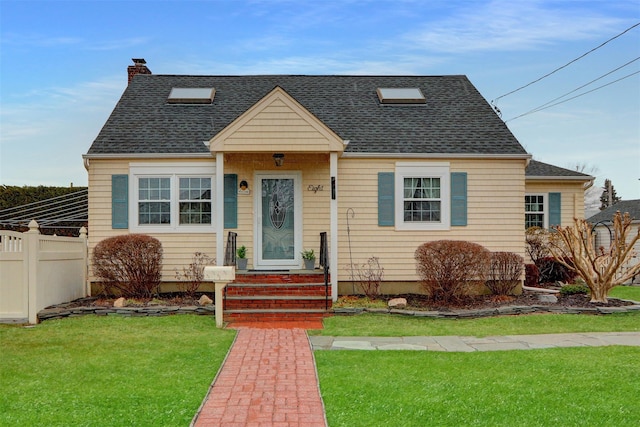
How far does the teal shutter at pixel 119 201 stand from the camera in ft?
44.6

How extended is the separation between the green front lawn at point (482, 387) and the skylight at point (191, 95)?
9.75 m

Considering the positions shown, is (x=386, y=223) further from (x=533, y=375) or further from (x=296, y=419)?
(x=296, y=419)

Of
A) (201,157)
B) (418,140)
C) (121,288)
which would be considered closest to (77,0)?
(201,157)

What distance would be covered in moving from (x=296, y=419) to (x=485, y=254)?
807 cm

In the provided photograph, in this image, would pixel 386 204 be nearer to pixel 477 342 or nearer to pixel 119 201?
pixel 477 342

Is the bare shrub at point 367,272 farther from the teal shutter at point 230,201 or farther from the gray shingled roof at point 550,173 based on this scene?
the gray shingled roof at point 550,173

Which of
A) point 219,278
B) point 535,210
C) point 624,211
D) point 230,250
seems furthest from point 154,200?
point 624,211

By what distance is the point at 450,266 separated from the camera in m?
12.1

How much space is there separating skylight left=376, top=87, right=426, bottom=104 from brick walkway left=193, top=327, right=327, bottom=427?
28.9 ft

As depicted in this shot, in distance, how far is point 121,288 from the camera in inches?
497

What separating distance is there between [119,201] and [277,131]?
4.16 meters

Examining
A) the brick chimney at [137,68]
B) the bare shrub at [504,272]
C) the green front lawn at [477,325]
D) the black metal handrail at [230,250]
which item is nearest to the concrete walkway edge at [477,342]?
the green front lawn at [477,325]

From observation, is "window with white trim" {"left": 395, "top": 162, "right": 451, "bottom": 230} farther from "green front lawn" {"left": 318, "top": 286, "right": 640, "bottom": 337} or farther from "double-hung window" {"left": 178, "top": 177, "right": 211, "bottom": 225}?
"double-hung window" {"left": 178, "top": 177, "right": 211, "bottom": 225}

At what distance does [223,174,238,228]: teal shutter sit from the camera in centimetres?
1370
